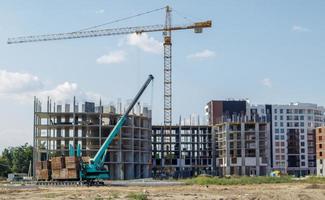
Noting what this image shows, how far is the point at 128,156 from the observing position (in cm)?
13050

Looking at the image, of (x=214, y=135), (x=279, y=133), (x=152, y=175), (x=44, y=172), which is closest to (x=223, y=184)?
(x=44, y=172)

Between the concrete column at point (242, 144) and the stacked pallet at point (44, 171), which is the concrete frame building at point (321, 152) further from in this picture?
the stacked pallet at point (44, 171)

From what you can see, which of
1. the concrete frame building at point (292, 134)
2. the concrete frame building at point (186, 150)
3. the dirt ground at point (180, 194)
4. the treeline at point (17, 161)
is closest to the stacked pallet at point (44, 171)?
the dirt ground at point (180, 194)

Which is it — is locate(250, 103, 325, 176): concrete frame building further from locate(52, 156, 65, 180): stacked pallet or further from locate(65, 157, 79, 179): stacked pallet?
locate(65, 157, 79, 179): stacked pallet

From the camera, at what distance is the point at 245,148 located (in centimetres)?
14875

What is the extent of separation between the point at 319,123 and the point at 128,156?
7998 centimetres

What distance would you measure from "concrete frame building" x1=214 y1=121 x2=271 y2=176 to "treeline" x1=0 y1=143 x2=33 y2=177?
49.9 meters

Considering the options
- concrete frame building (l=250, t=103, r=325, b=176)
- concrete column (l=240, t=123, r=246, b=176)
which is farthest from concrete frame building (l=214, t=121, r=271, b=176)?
concrete frame building (l=250, t=103, r=325, b=176)

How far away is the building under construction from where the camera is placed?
4929 inches

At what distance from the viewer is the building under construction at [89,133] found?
411 feet

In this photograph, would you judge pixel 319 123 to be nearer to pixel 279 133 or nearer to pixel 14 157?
pixel 279 133

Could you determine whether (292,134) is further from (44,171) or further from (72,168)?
(72,168)

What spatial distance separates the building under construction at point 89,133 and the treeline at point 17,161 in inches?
739

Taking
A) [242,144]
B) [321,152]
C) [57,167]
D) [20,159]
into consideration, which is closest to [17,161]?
[20,159]
